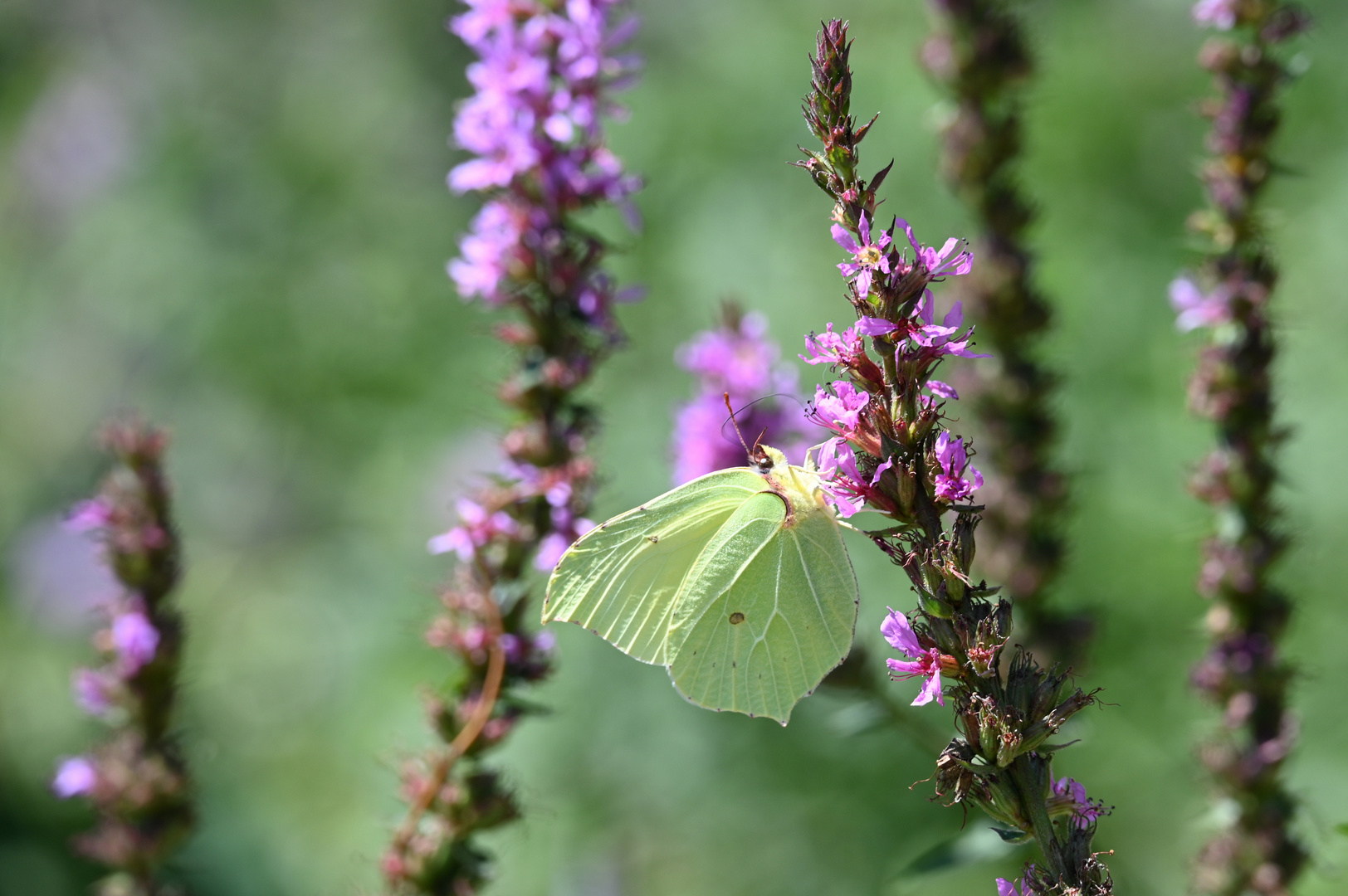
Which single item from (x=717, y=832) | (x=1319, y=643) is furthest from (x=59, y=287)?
(x=1319, y=643)

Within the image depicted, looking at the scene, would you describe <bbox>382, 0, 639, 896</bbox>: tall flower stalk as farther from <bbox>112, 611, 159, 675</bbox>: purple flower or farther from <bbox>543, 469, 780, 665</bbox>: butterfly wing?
<bbox>112, 611, 159, 675</bbox>: purple flower

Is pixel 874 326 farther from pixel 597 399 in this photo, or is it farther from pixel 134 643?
pixel 597 399

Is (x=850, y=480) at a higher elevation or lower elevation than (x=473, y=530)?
lower

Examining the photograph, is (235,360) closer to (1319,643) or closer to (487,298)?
(487,298)

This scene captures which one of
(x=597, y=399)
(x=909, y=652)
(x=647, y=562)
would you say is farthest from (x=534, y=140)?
(x=597, y=399)

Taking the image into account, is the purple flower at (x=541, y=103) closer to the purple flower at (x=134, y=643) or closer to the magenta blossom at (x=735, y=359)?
the magenta blossom at (x=735, y=359)

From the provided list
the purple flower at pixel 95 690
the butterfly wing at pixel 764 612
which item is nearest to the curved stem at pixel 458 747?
the butterfly wing at pixel 764 612
